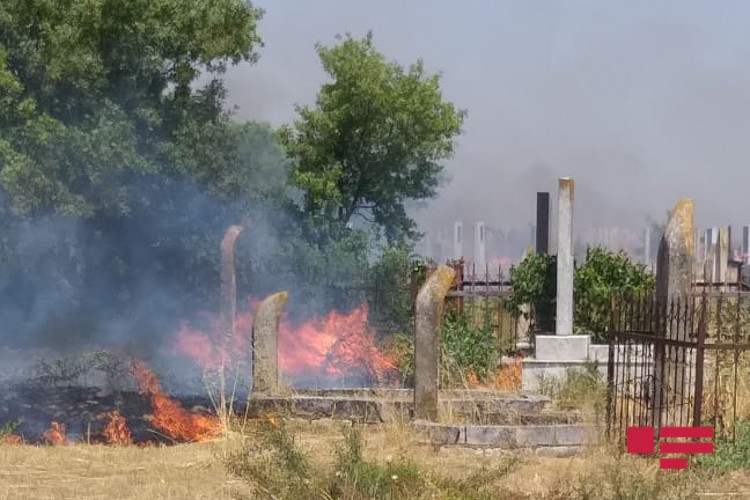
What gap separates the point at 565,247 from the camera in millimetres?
16047

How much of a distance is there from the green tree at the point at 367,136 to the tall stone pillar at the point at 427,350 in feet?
31.3

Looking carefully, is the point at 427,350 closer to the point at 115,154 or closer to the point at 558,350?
the point at 558,350

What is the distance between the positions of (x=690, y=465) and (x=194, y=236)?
12.7 meters

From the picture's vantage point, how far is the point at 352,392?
532 inches

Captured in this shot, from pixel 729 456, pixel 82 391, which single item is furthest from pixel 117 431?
pixel 729 456

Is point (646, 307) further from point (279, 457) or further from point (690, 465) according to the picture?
point (279, 457)

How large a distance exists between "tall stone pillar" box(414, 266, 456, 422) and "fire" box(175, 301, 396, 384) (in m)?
4.04

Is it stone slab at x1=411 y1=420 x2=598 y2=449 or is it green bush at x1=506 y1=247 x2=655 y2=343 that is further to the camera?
green bush at x1=506 y1=247 x2=655 y2=343

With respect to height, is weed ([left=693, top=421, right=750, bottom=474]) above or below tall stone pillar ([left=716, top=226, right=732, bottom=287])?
below

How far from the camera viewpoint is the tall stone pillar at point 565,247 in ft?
52.5

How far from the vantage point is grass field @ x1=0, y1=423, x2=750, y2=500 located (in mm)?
7938

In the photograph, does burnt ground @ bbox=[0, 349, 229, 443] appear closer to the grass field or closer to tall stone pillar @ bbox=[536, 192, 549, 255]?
the grass field

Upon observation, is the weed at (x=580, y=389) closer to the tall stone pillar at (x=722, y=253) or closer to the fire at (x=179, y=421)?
the fire at (x=179, y=421)

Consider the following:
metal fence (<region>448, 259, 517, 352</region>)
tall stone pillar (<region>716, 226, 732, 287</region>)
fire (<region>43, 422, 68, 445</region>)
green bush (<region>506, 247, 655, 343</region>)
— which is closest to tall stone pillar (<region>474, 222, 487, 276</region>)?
tall stone pillar (<region>716, 226, 732, 287</region>)
